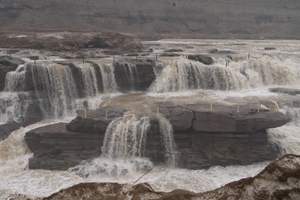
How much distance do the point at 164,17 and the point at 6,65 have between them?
4737 centimetres

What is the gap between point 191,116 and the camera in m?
17.8

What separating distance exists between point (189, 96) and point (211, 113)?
6.90 meters

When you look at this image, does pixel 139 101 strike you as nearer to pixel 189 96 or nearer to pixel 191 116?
pixel 189 96

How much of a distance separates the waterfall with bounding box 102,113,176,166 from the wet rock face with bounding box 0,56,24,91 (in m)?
8.92

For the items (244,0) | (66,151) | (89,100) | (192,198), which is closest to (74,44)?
(89,100)

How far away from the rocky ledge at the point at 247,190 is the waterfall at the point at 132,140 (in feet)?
39.4

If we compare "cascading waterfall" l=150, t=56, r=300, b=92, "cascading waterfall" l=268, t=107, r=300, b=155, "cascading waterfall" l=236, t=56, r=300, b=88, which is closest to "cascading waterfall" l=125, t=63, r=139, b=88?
"cascading waterfall" l=150, t=56, r=300, b=92

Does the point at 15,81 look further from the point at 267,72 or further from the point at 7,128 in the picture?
the point at 267,72

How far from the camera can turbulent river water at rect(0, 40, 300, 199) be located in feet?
53.7

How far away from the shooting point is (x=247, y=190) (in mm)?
5004

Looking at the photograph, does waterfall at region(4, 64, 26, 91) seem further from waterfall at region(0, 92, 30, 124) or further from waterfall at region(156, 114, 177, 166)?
waterfall at region(156, 114, 177, 166)

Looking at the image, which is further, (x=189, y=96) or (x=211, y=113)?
(x=189, y=96)

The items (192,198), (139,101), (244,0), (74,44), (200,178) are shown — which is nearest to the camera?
(192,198)

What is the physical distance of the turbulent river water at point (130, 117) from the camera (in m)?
16.4
